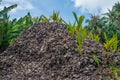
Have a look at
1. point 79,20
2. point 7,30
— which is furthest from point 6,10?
point 79,20

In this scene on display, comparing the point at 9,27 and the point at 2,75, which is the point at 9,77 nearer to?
the point at 2,75

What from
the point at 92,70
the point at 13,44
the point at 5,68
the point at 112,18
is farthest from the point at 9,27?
the point at 112,18

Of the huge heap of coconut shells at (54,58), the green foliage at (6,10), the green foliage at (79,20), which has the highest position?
the green foliage at (6,10)

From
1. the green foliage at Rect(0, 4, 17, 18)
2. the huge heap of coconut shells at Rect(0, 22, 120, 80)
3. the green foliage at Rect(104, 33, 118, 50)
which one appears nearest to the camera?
the huge heap of coconut shells at Rect(0, 22, 120, 80)

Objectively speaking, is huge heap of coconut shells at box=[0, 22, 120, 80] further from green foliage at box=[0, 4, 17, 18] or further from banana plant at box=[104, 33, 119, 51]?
green foliage at box=[0, 4, 17, 18]

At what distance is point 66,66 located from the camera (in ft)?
22.6

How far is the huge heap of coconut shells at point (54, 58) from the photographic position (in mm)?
6672

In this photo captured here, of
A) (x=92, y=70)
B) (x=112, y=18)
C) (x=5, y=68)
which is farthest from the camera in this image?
(x=112, y=18)

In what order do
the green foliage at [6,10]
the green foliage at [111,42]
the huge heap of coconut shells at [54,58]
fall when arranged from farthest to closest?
the green foliage at [6,10] → the green foliage at [111,42] → the huge heap of coconut shells at [54,58]

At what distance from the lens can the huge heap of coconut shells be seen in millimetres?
6672

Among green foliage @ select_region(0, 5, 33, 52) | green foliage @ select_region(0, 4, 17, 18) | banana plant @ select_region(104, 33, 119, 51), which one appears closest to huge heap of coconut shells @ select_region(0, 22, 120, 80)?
banana plant @ select_region(104, 33, 119, 51)

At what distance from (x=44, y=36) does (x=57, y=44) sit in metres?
0.84

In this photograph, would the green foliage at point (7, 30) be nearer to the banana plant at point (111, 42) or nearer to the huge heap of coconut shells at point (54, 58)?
the huge heap of coconut shells at point (54, 58)

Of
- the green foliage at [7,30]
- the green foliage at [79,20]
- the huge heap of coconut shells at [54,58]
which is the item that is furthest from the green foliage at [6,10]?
the green foliage at [79,20]
